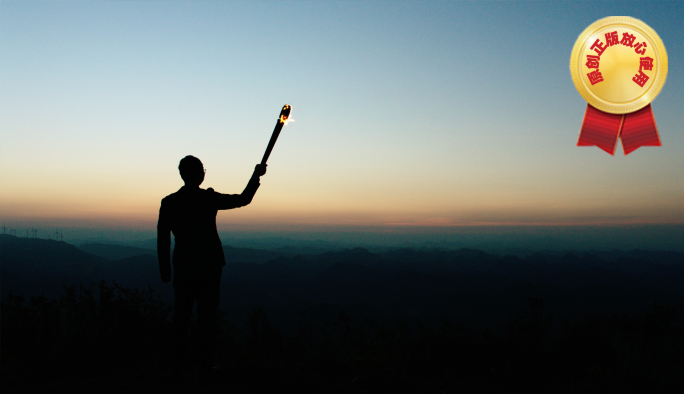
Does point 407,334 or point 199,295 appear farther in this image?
point 407,334

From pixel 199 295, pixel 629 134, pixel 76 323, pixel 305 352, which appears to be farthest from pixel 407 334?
pixel 76 323

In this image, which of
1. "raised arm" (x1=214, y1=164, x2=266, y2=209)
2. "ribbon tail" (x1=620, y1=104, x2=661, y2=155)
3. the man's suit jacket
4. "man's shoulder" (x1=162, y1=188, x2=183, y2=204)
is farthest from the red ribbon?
"man's shoulder" (x1=162, y1=188, x2=183, y2=204)

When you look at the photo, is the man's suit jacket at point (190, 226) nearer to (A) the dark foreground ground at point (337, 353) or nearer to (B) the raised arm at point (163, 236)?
(B) the raised arm at point (163, 236)

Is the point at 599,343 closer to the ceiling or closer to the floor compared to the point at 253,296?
closer to the ceiling

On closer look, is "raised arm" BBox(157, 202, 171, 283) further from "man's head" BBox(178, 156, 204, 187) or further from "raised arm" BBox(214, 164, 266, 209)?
"raised arm" BBox(214, 164, 266, 209)

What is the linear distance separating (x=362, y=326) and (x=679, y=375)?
460cm

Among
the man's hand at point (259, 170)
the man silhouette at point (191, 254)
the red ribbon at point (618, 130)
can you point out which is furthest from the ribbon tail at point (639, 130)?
the man silhouette at point (191, 254)

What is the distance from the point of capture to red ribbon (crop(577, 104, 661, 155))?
5.54 metres

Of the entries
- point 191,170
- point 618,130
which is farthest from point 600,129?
point 191,170

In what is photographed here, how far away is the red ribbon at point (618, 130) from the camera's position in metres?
5.54

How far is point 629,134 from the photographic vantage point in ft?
18.4

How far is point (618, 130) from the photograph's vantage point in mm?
5668

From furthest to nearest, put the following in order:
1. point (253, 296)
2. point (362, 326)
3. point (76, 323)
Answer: point (253, 296), point (362, 326), point (76, 323)

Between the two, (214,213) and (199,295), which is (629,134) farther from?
(199,295)
